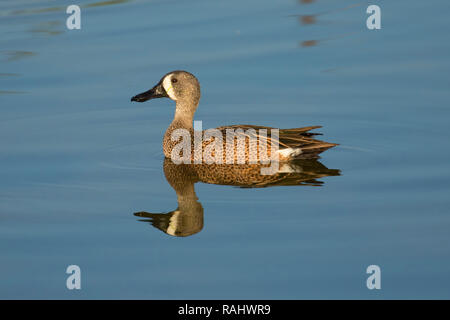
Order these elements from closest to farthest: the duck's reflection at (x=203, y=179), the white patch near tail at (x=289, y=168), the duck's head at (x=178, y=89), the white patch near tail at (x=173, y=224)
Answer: the white patch near tail at (x=173, y=224)
the duck's reflection at (x=203, y=179)
the white patch near tail at (x=289, y=168)
the duck's head at (x=178, y=89)

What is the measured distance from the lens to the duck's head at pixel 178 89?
9.84 metres

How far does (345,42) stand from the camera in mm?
12648

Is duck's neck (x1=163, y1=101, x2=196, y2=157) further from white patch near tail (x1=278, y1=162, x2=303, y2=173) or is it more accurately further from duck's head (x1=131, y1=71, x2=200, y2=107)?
white patch near tail (x1=278, y1=162, x2=303, y2=173)

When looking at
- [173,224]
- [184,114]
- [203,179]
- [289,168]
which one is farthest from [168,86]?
[173,224]

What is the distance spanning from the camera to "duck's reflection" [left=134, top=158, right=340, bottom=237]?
757 centimetres

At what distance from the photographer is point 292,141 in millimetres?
9094

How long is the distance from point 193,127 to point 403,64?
10.6ft

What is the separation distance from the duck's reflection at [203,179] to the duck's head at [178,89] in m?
0.84

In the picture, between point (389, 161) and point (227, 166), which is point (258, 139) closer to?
point (227, 166)

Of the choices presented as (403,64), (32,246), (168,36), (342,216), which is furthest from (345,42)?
(32,246)

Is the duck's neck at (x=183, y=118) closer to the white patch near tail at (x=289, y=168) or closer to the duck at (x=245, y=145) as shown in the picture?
the duck at (x=245, y=145)

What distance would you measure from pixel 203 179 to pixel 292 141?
102cm

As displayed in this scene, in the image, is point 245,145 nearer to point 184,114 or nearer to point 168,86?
point 184,114

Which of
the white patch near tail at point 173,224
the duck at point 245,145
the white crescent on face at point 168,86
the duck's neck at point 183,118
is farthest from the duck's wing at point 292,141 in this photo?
the white patch near tail at point 173,224
